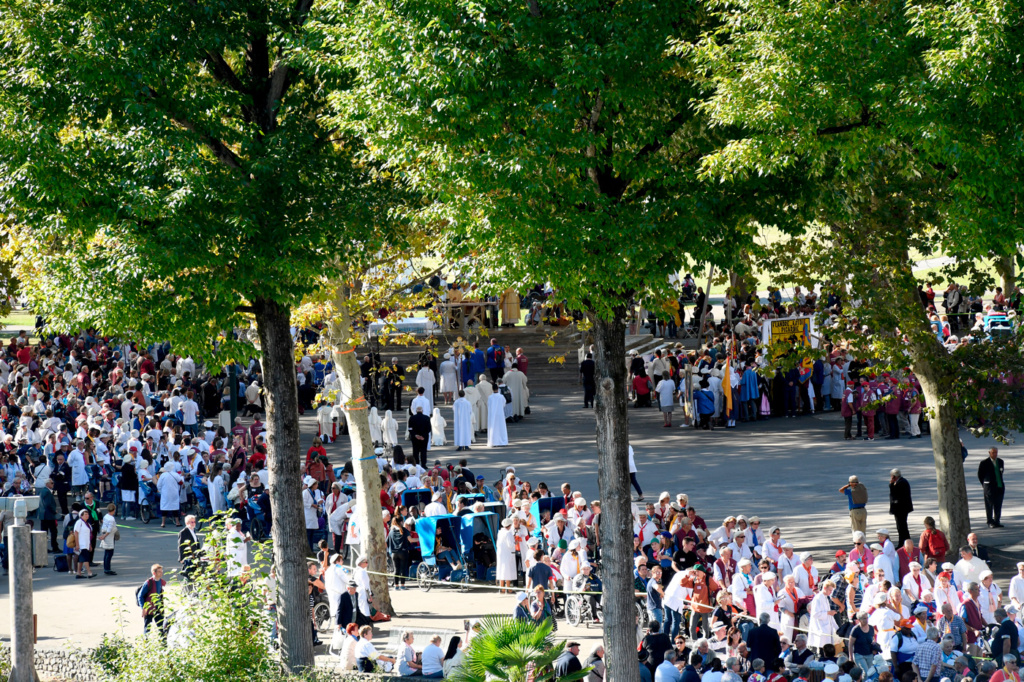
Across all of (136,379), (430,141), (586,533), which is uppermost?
(430,141)

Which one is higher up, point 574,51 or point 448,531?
point 574,51

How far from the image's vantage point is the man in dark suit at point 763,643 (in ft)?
48.3

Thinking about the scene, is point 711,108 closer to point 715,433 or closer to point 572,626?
point 572,626

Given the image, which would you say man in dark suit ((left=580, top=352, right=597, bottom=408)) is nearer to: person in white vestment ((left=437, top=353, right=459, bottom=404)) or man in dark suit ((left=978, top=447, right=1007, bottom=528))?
person in white vestment ((left=437, top=353, right=459, bottom=404))

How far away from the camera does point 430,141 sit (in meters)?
11.9

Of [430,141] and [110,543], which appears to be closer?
[430,141]

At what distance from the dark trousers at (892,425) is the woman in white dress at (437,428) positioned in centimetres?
1114

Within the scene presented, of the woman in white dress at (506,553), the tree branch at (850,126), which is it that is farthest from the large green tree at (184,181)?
the woman in white dress at (506,553)

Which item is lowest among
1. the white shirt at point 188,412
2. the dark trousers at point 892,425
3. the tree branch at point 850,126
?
the dark trousers at point 892,425

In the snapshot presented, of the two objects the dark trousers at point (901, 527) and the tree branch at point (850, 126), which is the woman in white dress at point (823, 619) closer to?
the dark trousers at point (901, 527)

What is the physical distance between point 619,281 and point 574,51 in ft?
7.75

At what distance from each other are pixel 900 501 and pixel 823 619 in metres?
5.17

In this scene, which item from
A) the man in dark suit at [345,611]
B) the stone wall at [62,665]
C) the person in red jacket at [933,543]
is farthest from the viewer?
the person in red jacket at [933,543]

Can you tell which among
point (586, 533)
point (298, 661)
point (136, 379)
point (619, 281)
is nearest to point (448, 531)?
point (586, 533)
